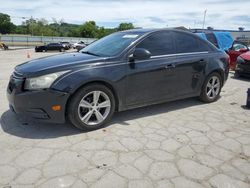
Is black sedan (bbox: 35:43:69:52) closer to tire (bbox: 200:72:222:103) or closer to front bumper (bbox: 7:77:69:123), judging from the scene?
tire (bbox: 200:72:222:103)

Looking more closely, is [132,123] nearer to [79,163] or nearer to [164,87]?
[164,87]

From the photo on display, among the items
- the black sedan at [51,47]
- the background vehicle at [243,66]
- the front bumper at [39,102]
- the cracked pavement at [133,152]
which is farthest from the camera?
the black sedan at [51,47]

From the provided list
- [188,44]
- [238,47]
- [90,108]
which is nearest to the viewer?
[90,108]

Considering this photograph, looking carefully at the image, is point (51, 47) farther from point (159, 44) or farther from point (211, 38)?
point (159, 44)

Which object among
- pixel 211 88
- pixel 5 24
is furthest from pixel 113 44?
pixel 5 24

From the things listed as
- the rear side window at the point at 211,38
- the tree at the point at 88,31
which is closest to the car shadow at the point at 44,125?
the rear side window at the point at 211,38

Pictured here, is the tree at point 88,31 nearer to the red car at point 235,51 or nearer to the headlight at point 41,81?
the red car at point 235,51

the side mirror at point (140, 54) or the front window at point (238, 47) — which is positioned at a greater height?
the front window at point (238, 47)

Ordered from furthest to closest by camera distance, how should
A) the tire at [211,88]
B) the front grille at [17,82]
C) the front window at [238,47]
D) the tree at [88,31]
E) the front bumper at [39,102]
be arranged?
the tree at [88,31] < the front window at [238,47] < the tire at [211,88] < the front grille at [17,82] < the front bumper at [39,102]

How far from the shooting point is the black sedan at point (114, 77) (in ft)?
12.5

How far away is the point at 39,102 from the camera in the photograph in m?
3.75

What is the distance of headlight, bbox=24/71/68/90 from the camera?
3.76 m

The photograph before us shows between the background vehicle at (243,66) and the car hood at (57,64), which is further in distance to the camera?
the background vehicle at (243,66)

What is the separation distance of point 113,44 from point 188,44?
155 centimetres
